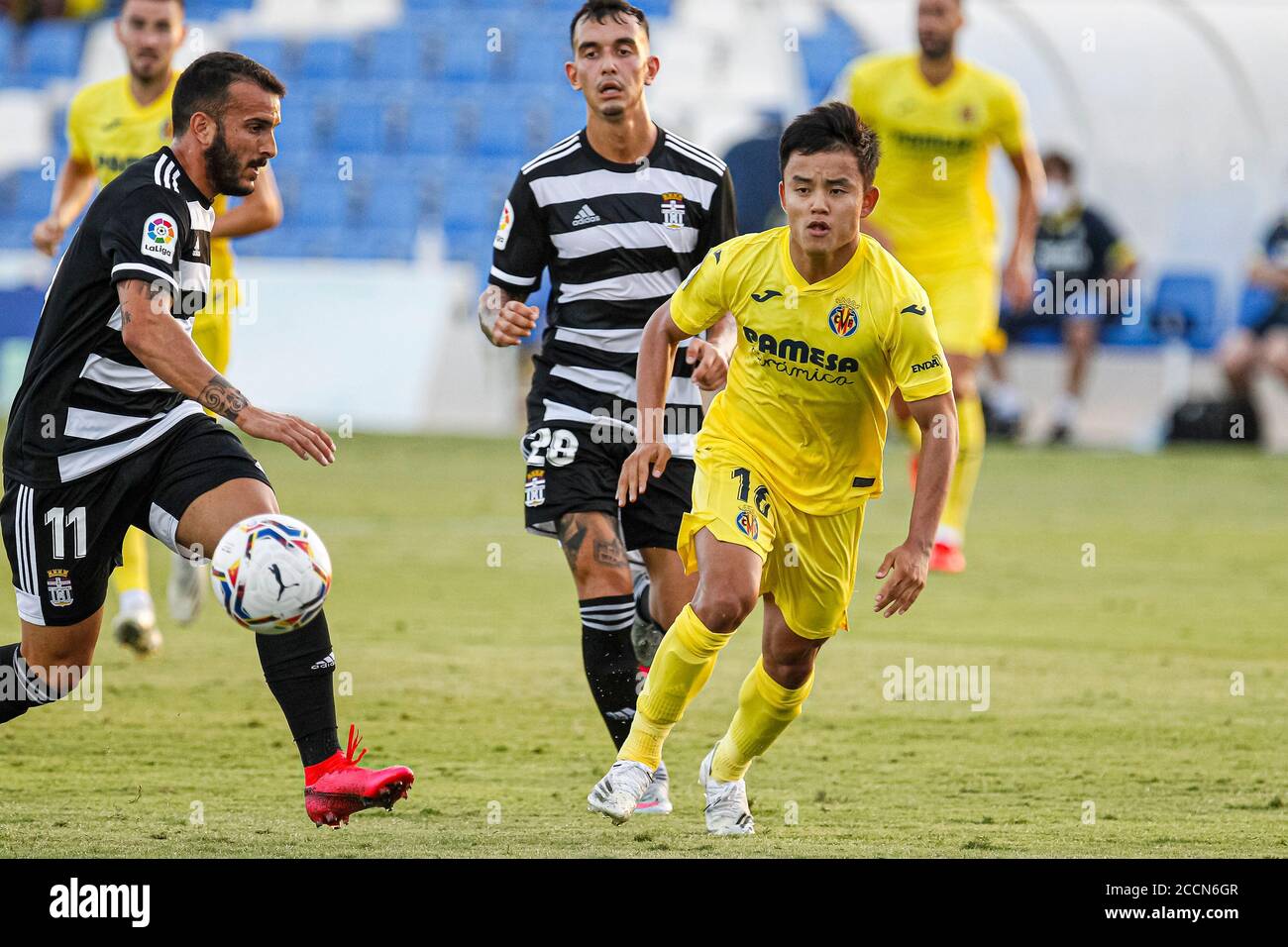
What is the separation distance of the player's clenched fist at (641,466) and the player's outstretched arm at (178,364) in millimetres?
923

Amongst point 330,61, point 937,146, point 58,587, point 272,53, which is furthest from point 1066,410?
point 58,587

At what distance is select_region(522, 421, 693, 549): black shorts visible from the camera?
19.7ft

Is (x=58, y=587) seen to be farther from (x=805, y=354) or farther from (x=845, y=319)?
(x=845, y=319)

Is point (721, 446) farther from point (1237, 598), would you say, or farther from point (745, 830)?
point (1237, 598)

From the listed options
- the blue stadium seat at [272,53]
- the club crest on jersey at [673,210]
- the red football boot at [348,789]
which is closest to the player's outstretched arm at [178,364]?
the red football boot at [348,789]

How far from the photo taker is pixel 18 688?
211 inches

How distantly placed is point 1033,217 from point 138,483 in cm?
683

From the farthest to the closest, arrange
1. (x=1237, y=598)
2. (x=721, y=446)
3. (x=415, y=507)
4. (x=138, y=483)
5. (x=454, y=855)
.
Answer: (x=415, y=507), (x=1237, y=598), (x=721, y=446), (x=138, y=483), (x=454, y=855)

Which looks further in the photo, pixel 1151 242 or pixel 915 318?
pixel 1151 242

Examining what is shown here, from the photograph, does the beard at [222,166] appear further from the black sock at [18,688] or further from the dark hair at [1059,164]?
the dark hair at [1059,164]

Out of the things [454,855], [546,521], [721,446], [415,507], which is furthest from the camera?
[415,507]
